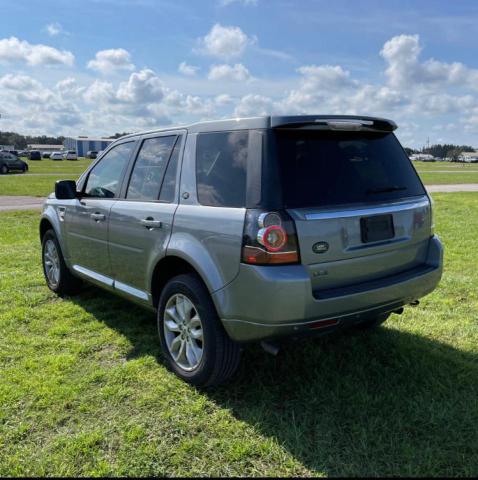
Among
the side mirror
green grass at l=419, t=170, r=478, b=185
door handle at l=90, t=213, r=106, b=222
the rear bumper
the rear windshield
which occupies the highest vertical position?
the rear windshield

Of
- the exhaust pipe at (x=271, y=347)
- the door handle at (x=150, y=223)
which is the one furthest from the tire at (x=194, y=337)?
the door handle at (x=150, y=223)

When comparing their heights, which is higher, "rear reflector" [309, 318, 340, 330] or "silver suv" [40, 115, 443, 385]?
"silver suv" [40, 115, 443, 385]

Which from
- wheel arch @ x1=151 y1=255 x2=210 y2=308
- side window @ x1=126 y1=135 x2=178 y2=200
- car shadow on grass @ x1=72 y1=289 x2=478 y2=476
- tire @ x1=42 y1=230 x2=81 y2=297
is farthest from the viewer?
tire @ x1=42 y1=230 x2=81 y2=297

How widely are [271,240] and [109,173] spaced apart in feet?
8.08

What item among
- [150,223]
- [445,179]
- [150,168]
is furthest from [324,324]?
[445,179]

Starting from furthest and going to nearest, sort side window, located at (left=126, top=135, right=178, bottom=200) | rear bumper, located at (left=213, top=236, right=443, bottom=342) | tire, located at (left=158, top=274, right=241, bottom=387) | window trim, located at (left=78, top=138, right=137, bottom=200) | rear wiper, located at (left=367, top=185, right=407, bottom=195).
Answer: window trim, located at (left=78, top=138, right=137, bottom=200), side window, located at (left=126, top=135, right=178, bottom=200), rear wiper, located at (left=367, top=185, right=407, bottom=195), tire, located at (left=158, top=274, right=241, bottom=387), rear bumper, located at (left=213, top=236, right=443, bottom=342)

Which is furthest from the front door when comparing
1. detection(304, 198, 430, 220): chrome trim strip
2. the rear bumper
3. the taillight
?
detection(304, 198, 430, 220): chrome trim strip

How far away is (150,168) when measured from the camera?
13.4ft

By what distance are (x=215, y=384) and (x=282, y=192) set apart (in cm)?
145

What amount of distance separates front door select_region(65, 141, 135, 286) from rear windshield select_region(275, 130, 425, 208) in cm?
194

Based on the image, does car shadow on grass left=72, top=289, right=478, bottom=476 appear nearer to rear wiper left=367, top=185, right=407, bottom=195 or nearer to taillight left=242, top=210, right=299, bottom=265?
taillight left=242, top=210, right=299, bottom=265

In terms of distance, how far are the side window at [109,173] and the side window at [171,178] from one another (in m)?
0.80

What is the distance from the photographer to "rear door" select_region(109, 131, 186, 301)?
371 centimetres

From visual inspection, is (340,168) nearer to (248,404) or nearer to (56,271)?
(248,404)
